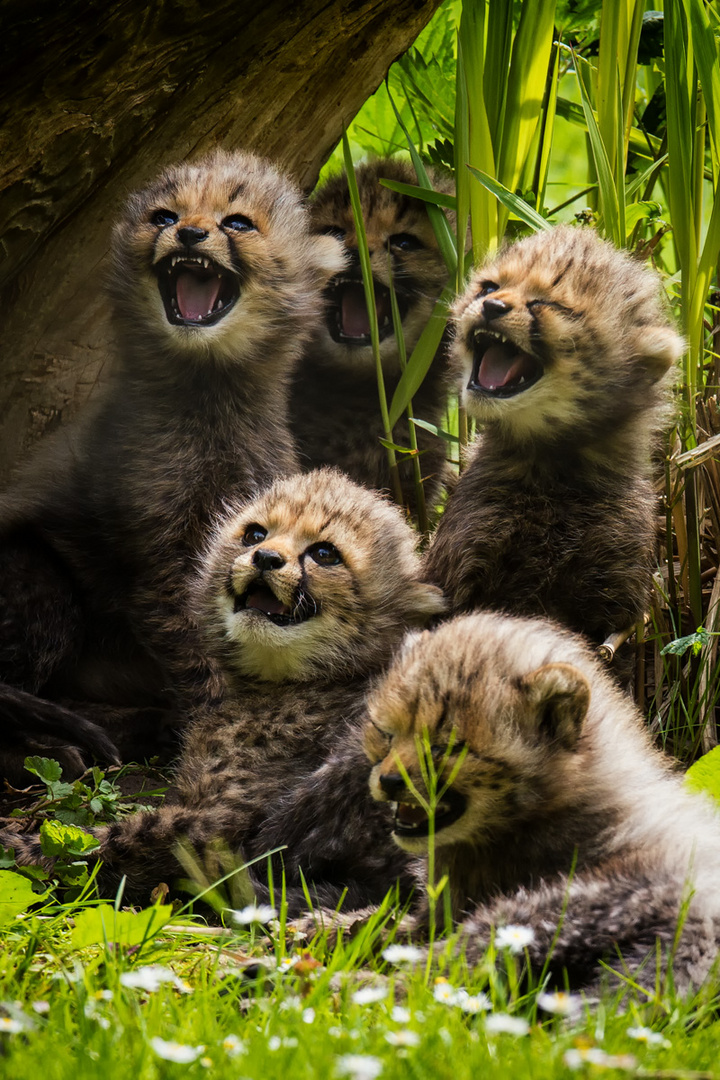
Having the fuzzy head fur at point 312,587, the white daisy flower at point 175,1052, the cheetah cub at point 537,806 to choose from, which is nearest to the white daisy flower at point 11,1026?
the white daisy flower at point 175,1052

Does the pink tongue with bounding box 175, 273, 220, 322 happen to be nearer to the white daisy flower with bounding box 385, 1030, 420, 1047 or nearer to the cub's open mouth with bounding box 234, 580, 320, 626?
the cub's open mouth with bounding box 234, 580, 320, 626

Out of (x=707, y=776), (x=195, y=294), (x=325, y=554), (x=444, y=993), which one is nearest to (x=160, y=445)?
(x=195, y=294)

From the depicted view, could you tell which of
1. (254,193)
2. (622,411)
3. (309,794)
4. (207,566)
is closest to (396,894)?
(309,794)

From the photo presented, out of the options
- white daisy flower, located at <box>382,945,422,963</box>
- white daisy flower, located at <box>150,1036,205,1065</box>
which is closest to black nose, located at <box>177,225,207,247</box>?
white daisy flower, located at <box>382,945,422,963</box>

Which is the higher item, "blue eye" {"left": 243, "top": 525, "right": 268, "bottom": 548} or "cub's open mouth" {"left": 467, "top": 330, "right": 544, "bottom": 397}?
"cub's open mouth" {"left": 467, "top": 330, "right": 544, "bottom": 397}

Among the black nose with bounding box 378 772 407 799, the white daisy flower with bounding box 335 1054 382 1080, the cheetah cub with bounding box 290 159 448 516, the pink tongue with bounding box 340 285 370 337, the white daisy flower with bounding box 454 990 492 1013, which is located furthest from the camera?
the pink tongue with bounding box 340 285 370 337

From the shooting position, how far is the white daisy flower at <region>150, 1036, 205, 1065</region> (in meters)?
1.77

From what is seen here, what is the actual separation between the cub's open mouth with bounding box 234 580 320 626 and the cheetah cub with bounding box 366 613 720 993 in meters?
0.66

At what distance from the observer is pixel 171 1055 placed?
69.4 inches

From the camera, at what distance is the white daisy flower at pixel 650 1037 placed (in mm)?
1916

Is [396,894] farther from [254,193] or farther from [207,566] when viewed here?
[254,193]

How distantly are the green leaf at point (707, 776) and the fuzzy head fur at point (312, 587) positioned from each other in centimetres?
82

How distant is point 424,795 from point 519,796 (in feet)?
0.63

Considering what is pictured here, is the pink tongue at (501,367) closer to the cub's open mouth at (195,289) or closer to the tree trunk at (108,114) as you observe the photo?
the cub's open mouth at (195,289)
